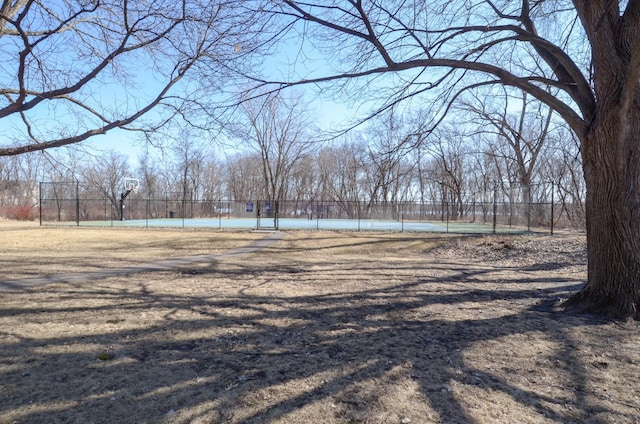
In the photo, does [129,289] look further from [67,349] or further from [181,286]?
[67,349]

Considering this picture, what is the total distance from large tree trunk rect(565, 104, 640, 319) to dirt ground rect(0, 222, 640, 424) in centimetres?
49

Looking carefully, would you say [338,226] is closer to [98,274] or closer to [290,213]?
[98,274]

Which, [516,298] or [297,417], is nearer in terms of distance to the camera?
[297,417]

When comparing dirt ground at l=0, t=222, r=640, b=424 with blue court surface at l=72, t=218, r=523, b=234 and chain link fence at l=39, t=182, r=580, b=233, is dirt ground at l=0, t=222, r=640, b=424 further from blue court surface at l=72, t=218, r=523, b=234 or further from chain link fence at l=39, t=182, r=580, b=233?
chain link fence at l=39, t=182, r=580, b=233

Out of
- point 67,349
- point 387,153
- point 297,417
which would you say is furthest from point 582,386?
point 387,153

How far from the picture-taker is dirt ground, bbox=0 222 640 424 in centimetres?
279

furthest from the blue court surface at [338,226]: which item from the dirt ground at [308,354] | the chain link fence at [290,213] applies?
the dirt ground at [308,354]

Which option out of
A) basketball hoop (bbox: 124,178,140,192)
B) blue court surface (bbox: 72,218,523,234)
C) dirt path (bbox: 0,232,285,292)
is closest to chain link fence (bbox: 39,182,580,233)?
blue court surface (bbox: 72,218,523,234)

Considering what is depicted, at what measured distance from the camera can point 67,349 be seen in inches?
156

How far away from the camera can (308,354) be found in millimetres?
3904

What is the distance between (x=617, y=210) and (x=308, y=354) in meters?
4.70

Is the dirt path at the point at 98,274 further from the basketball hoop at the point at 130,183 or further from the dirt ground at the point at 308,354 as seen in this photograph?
the basketball hoop at the point at 130,183

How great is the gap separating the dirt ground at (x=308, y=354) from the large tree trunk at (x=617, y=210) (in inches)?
19.5

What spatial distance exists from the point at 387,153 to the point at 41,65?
7.69m
